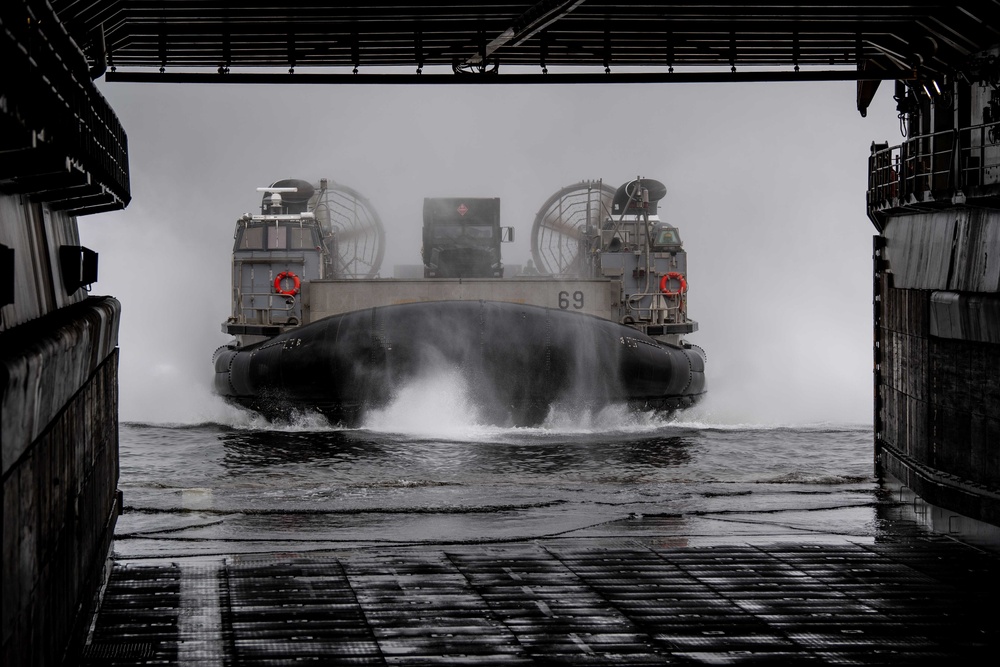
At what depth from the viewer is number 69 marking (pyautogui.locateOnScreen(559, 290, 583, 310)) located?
872 inches

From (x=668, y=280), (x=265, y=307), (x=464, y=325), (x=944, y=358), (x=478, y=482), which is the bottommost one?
(x=478, y=482)

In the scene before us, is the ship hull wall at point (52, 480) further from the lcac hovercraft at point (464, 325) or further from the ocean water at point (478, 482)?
the lcac hovercraft at point (464, 325)

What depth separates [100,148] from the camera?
7426 mm

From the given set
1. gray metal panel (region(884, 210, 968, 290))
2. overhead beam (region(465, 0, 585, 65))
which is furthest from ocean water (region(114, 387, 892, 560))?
overhead beam (region(465, 0, 585, 65))

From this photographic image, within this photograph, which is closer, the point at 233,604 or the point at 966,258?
the point at 233,604

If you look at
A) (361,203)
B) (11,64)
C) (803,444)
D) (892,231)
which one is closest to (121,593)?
(11,64)

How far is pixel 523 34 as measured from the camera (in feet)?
33.3

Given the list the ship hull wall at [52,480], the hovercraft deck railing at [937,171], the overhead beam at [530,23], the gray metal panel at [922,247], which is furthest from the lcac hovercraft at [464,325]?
the ship hull wall at [52,480]

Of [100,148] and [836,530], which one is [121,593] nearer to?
[100,148]

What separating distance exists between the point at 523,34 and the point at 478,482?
608cm

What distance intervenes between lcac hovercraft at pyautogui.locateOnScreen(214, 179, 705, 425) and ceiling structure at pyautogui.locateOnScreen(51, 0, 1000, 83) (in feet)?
26.0

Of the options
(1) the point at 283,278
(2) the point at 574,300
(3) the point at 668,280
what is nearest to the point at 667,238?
(3) the point at 668,280

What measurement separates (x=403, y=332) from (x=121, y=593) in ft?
41.0

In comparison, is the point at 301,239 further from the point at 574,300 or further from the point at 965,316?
the point at 965,316
